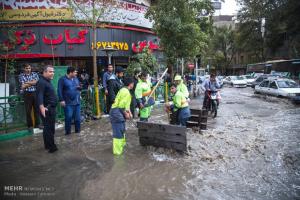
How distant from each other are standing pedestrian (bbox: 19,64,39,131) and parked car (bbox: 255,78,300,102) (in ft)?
44.0

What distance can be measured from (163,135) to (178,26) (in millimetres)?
13224

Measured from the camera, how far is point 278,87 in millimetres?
19188

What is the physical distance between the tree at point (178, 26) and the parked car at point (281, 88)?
4.89 metres

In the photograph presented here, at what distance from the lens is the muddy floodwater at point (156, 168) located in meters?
5.11

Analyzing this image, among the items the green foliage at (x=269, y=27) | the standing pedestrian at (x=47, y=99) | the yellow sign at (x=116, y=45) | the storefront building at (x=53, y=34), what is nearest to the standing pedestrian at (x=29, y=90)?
the standing pedestrian at (x=47, y=99)

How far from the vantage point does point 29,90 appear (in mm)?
9125

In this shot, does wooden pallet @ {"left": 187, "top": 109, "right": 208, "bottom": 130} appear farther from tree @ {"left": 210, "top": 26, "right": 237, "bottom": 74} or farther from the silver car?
tree @ {"left": 210, "top": 26, "right": 237, "bottom": 74}

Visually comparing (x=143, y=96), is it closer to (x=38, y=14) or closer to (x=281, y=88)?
(x=38, y=14)

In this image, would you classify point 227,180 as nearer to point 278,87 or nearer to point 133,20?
point 278,87

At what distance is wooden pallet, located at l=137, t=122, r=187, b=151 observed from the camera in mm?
6836

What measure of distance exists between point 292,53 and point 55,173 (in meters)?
45.1

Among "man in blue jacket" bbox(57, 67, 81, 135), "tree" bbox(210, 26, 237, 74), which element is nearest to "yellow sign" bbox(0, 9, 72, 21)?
"man in blue jacket" bbox(57, 67, 81, 135)

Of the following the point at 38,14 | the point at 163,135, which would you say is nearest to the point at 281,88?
the point at 163,135

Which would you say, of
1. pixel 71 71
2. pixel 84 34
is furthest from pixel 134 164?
pixel 84 34
